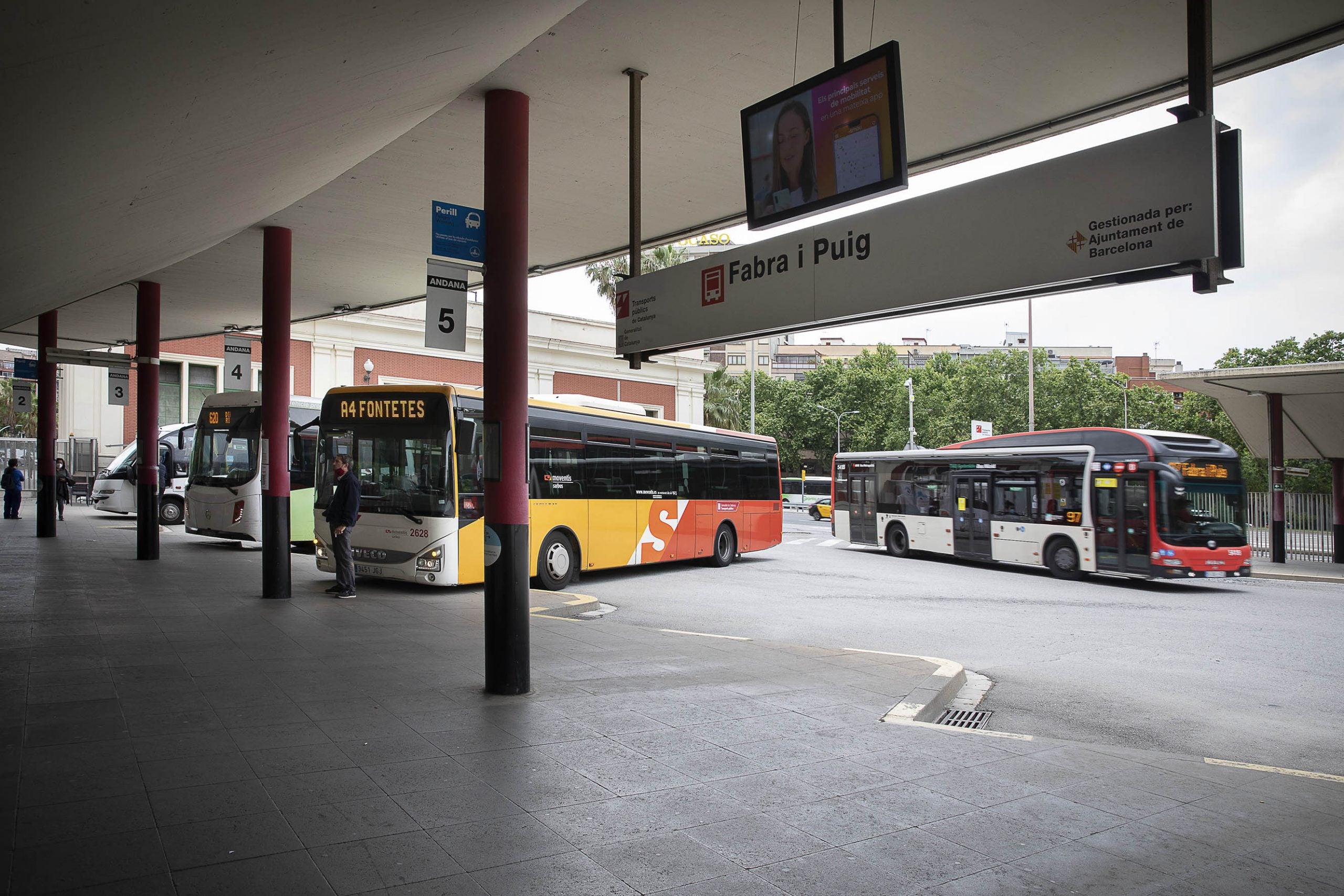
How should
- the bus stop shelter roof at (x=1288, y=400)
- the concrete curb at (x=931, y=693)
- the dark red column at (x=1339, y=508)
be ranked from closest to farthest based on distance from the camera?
the concrete curb at (x=931, y=693), the bus stop shelter roof at (x=1288, y=400), the dark red column at (x=1339, y=508)

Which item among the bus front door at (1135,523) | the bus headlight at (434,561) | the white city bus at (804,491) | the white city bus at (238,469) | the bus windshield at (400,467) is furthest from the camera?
the white city bus at (804,491)

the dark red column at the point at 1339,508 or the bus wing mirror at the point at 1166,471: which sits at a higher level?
the bus wing mirror at the point at 1166,471

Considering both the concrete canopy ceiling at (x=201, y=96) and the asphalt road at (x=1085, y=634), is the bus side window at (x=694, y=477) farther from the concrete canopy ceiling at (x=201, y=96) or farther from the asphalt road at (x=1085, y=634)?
the concrete canopy ceiling at (x=201, y=96)

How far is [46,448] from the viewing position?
18672 millimetres

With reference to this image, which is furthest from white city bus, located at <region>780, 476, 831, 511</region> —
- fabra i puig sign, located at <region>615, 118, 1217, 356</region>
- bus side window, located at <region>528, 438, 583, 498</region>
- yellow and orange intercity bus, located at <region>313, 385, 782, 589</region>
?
fabra i puig sign, located at <region>615, 118, 1217, 356</region>

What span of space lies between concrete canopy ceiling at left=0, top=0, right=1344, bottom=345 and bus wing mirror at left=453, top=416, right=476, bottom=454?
9.48 ft

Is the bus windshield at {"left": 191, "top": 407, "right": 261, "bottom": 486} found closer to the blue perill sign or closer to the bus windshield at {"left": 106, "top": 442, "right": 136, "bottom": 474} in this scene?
the bus windshield at {"left": 106, "top": 442, "right": 136, "bottom": 474}

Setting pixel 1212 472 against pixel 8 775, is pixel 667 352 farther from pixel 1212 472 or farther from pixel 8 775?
pixel 1212 472

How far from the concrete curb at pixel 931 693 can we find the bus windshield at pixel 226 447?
14.5 m

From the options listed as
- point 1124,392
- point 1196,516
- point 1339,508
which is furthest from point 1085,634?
point 1124,392

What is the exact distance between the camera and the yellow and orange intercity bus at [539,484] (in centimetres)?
1266

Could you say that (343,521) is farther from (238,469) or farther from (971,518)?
(971,518)

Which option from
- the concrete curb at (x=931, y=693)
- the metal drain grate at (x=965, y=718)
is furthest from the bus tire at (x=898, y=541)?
the metal drain grate at (x=965, y=718)

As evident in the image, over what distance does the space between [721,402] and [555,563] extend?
34828mm
